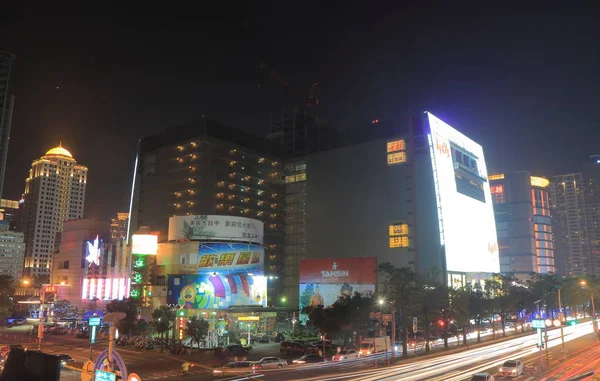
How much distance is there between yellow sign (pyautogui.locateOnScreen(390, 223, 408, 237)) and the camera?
407 feet

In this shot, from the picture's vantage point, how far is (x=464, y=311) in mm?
75375

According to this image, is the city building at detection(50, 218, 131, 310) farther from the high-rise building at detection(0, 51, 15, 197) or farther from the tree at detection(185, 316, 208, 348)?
the high-rise building at detection(0, 51, 15, 197)

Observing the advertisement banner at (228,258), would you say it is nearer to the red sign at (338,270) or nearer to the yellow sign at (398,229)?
the red sign at (338,270)

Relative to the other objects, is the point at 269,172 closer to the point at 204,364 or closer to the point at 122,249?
the point at 122,249

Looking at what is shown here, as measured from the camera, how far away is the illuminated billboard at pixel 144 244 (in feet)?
323

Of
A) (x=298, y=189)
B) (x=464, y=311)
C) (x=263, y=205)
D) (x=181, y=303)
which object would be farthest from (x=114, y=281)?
(x=464, y=311)

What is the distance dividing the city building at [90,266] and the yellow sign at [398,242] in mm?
69211

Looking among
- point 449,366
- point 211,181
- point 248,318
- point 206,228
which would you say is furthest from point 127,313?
point 211,181

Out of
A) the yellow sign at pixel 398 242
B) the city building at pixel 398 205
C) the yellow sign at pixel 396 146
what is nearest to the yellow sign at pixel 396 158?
the city building at pixel 398 205

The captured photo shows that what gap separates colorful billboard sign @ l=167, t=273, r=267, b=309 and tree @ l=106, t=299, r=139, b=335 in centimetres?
804

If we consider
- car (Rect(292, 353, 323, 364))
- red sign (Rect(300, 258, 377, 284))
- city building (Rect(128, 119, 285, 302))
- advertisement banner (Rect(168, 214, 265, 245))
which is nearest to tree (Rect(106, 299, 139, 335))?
advertisement banner (Rect(168, 214, 265, 245))

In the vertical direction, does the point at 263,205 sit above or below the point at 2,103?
below

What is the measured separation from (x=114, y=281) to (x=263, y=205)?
49508mm

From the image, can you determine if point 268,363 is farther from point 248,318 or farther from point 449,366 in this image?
point 248,318
